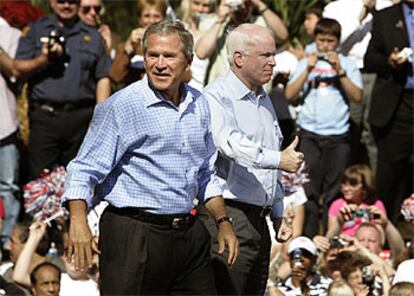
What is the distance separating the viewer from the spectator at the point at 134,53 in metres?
10.1

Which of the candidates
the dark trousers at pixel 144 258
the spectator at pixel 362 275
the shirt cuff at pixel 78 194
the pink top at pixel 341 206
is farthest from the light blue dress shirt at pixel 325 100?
the shirt cuff at pixel 78 194

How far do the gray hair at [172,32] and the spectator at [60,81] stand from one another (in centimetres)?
394

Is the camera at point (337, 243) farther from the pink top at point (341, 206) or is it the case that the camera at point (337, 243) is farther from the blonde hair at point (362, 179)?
the blonde hair at point (362, 179)

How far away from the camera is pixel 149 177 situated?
6023 mm

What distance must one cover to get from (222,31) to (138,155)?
408cm

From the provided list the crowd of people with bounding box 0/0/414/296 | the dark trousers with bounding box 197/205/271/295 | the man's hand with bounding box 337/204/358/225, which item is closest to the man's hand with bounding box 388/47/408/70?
the crowd of people with bounding box 0/0/414/296

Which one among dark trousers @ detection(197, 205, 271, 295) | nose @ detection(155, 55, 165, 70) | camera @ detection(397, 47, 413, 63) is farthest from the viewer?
camera @ detection(397, 47, 413, 63)

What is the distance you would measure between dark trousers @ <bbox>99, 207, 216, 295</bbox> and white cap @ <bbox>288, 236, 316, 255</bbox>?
10.1 ft

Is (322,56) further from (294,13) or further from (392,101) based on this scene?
(294,13)

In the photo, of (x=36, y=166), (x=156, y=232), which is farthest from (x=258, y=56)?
(x=36, y=166)

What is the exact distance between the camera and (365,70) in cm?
1053

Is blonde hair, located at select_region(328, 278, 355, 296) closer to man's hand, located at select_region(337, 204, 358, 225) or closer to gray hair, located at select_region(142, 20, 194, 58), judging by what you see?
man's hand, located at select_region(337, 204, 358, 225)

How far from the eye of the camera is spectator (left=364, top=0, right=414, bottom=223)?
10391 mm

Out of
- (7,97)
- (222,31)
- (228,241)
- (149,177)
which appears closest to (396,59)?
(222,31)
